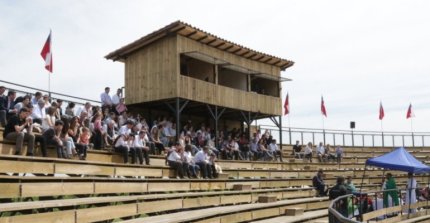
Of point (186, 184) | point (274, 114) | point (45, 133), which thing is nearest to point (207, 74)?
point (274, 114)

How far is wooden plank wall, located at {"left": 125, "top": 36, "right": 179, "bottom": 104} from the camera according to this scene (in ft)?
67.8

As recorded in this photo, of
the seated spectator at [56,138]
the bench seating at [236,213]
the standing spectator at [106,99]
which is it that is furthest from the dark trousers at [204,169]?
the seated spectator at [56,138]

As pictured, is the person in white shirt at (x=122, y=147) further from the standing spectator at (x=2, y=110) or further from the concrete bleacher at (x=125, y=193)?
the standing spectator at (x=2, y=110)

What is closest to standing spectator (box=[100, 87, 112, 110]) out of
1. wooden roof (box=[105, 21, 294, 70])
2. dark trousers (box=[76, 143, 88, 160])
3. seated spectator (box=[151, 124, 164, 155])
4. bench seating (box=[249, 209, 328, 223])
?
seated spectator (box=[151, 124, 164, 155])

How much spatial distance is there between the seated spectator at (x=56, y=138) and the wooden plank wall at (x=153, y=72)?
992cm

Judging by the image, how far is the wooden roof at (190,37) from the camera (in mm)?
20578

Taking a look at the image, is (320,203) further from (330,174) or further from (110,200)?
(110,200)

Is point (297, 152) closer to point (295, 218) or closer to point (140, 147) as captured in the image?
point (295, 218)

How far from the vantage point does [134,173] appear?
12242 millimetres

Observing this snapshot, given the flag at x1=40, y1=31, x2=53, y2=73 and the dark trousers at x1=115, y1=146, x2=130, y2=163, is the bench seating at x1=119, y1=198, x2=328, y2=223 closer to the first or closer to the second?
the dark trousers at x1=115, y1=146, x2=130, y2=163

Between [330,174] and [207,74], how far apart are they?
7269 mm

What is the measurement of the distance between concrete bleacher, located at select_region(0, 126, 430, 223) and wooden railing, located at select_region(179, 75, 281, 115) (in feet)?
13.0

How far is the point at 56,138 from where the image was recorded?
10406 mm

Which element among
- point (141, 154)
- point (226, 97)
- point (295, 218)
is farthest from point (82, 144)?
point (226, 97)
